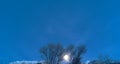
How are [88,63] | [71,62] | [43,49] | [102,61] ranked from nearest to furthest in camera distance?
[71,62], [43,49], [102,61], [88,63]

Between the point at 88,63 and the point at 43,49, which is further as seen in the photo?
the point at 88,63

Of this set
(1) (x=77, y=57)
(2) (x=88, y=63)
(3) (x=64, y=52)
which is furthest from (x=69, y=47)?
(2) (x=88, y=63)

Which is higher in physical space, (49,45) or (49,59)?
(49,45)

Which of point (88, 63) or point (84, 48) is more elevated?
point (88, 63)

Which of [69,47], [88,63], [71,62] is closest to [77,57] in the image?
[71,62]

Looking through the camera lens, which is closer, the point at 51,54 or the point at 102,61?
the point at 51,54

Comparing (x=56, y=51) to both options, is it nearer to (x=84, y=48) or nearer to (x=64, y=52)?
(x=64, y=52)

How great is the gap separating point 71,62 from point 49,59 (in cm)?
547

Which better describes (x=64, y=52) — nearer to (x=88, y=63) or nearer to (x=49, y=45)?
(x=49, y=45)

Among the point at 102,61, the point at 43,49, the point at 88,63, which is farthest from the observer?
the point at 88,63

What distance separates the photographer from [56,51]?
58.7 metres

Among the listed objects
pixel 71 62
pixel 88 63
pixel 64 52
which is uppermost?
pixel 88 63

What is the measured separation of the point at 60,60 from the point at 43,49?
424 centimetres

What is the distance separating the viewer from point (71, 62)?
54.1 meters
